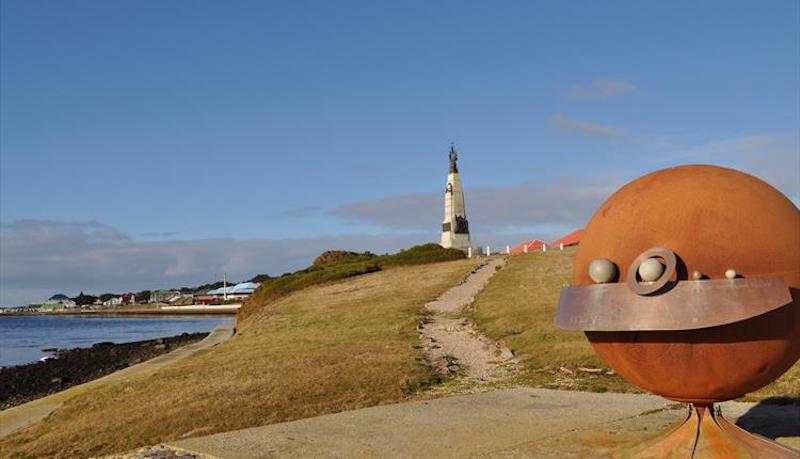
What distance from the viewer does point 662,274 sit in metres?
6.53

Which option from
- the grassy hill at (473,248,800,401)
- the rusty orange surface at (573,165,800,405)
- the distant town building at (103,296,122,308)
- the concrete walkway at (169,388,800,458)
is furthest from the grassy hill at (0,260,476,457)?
the distant town building at (103,296,122,308)

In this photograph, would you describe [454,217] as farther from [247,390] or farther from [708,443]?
[708,443]

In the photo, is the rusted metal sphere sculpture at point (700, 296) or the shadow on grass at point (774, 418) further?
the shadow on grass at point (774, 418)

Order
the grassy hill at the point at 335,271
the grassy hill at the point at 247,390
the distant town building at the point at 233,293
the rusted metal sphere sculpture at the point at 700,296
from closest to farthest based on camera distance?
the rusted metal sphere sculpture at the point at 700,296, the grassy hill at the point at 247,390, the grassy hill at the point at 335,271, the distant town building at the point at 233,293

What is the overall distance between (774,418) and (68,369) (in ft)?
101

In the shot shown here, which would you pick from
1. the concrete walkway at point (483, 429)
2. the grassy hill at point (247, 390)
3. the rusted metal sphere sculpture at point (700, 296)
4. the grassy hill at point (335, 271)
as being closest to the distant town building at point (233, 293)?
the grassy hill at point (335, 271)

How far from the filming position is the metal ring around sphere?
649 centimetres

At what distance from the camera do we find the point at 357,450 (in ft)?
27.4

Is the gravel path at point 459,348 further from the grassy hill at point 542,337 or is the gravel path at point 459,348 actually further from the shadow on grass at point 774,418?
the shadow on grass at point 774,418

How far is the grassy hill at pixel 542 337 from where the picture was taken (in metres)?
12.9

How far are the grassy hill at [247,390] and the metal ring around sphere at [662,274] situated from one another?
6.13m

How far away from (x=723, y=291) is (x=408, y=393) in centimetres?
720

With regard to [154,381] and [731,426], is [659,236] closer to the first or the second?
[731,426]

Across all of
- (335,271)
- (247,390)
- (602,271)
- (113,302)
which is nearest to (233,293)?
(113,302)
